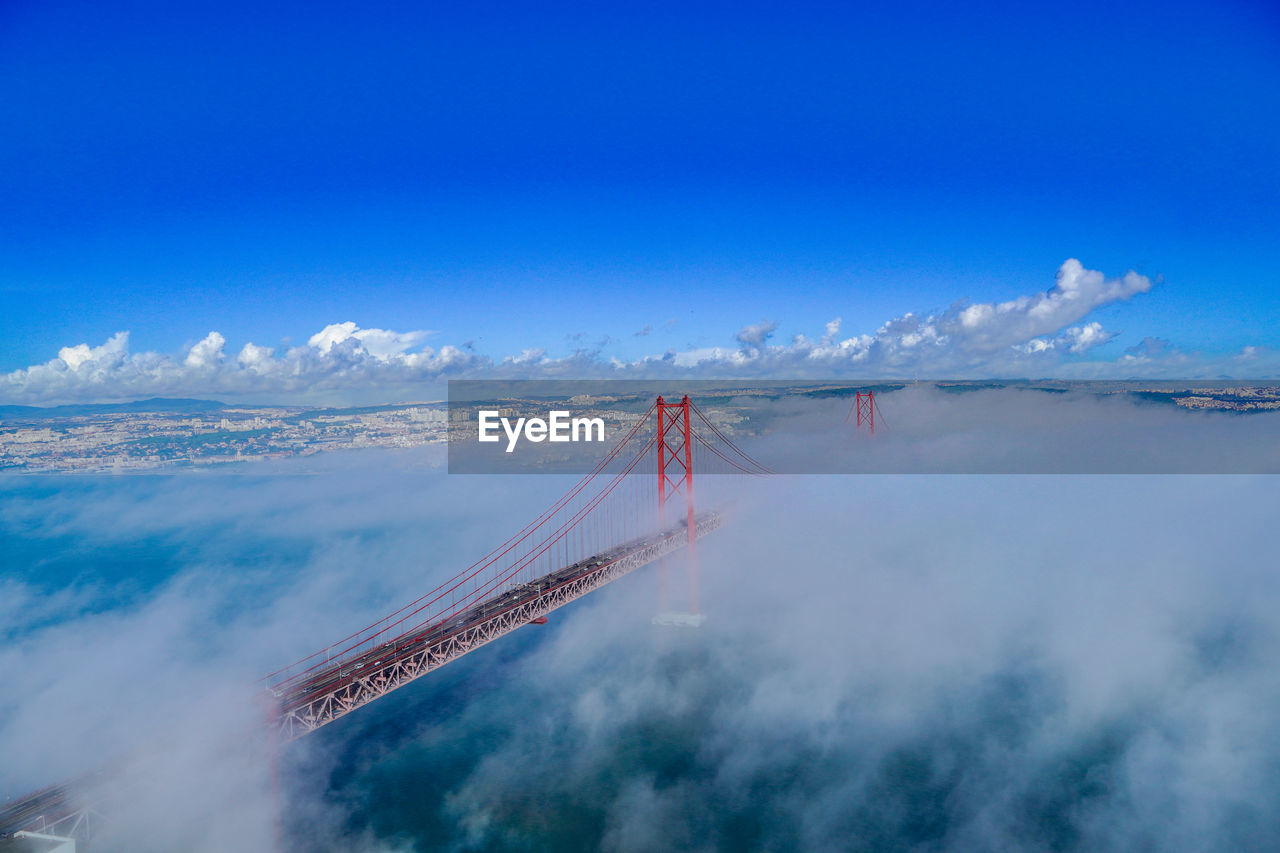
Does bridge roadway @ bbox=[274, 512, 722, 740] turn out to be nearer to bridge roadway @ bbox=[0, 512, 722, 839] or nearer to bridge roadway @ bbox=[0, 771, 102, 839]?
bridge roadway @ bbox=[0, 512, 722, 839]

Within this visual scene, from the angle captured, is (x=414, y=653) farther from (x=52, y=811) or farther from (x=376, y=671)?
(x=52, y=811)

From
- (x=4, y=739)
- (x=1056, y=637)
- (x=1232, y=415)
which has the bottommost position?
(x=4, y=739)

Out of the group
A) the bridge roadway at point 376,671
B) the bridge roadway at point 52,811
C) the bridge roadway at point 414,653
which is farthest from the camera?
the bridge roadway at point 414,653

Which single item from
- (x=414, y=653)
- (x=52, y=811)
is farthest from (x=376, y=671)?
(x=52, y=811)

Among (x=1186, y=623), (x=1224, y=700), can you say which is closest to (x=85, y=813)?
(x=1224, y=700)

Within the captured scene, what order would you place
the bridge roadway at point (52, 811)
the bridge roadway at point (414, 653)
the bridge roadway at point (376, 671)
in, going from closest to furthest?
the bridge roadway at point (52, 811) < the bridge roadway at point (376, 671) < the bridge roadway at point (414, 653)

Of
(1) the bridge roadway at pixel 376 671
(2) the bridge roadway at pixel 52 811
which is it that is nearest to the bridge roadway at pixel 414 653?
(1) the bridge roadway at pixel 376 671

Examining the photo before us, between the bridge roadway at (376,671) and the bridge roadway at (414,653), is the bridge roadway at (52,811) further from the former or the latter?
the bridge roadway at (414,653)

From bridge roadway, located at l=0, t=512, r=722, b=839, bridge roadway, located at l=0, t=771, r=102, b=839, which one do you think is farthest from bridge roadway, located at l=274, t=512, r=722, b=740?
bridge roadway, located at l=0, t=771, r=102, b=839

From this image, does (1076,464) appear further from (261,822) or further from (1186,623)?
(261,822)

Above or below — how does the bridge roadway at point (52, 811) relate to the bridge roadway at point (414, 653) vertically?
below
